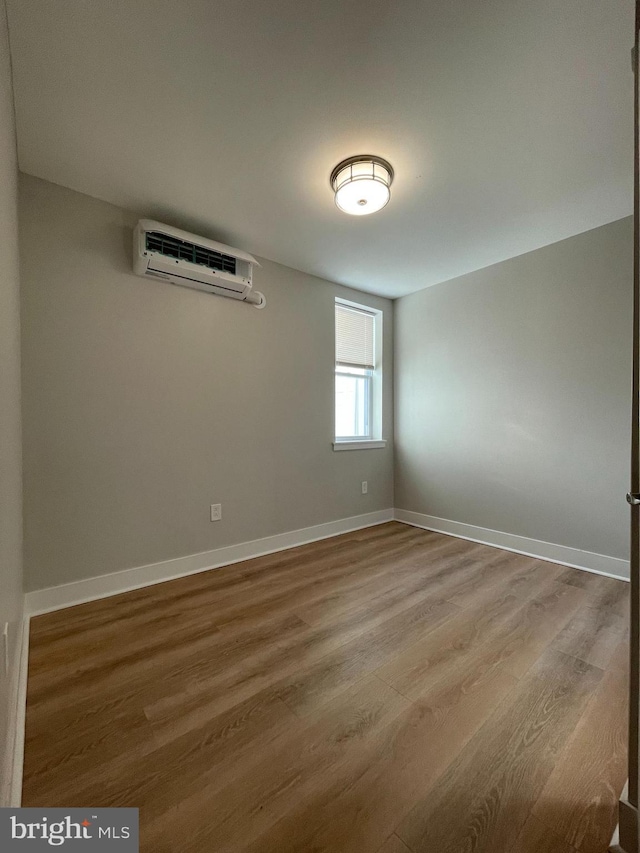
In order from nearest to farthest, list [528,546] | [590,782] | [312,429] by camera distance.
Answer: [590,782] → [528,546] → [312,429]

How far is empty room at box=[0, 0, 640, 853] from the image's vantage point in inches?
39.5

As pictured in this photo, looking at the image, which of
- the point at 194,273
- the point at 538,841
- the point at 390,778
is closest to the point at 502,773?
the point at 538,841

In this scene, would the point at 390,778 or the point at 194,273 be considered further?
the point at 194,273

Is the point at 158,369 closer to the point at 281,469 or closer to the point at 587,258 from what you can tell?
the point at 281,469

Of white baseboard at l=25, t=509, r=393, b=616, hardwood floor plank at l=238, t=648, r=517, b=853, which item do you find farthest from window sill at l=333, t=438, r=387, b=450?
hardwood floor plank at l=238, t=648, r=517, b=853

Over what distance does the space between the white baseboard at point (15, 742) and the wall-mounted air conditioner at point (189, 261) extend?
2148 millimetres

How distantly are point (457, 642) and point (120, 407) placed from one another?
7.79 feet

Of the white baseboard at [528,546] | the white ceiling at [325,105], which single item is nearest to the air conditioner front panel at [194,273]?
the white ceiling at [325,105]

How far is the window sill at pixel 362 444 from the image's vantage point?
338 cm

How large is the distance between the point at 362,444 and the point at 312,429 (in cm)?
66

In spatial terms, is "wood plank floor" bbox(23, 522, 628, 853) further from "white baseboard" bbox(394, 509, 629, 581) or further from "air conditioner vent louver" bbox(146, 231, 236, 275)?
"air conditioner vent louver" bbox(146, 231, 236, 275)

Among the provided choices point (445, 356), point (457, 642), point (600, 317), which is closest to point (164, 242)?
point (445, 356)

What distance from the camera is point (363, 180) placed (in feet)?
5.89

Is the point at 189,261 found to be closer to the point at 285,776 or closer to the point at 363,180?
the point at 363,180
